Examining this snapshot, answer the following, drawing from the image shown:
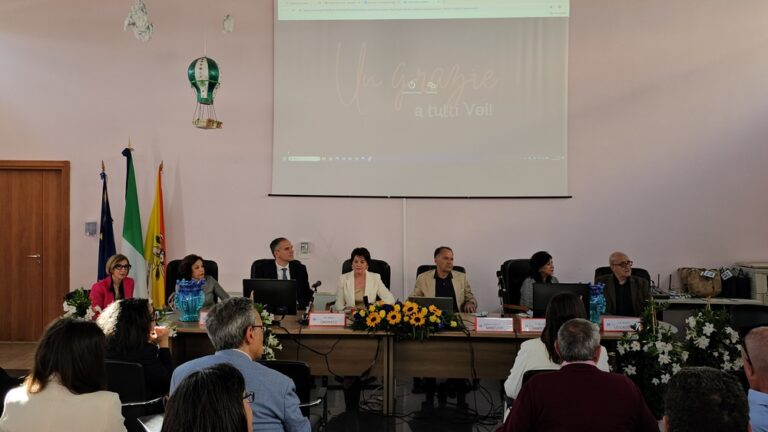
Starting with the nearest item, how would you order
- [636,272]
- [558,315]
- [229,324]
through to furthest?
[229,324], [558,315], [636,272]

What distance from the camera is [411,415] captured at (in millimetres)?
4090

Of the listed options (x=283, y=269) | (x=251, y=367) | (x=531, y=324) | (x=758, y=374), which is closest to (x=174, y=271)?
(x=283, y=269)

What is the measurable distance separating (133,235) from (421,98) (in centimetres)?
313

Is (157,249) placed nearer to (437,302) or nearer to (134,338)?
(437,302)

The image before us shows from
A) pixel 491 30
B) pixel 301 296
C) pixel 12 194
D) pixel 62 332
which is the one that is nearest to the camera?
pixel 62 332

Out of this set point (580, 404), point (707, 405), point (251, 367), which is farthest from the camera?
point (251, 367)

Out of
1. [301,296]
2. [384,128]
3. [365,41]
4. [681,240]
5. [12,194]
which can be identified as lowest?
[301,296]

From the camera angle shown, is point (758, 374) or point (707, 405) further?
point (758, 374)

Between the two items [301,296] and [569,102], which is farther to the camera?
[569,102]

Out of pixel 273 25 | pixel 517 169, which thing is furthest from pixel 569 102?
pixel 273 25

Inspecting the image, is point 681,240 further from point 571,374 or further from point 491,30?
point 571,374

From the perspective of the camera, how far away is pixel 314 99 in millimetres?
5953

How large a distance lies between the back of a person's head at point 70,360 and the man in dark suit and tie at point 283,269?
3242 mm

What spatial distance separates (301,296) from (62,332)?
3442 millimetres
